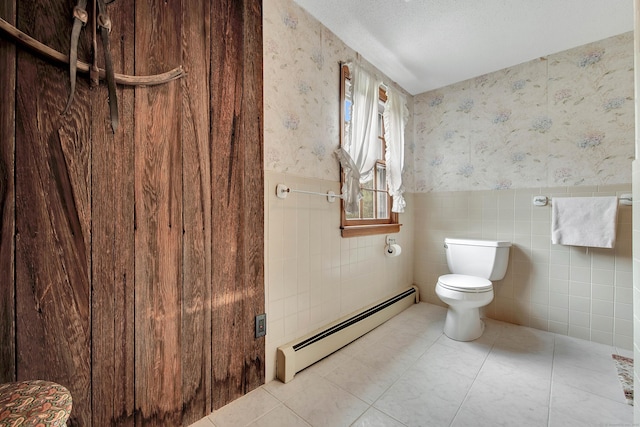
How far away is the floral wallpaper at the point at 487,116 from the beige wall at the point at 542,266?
148mm

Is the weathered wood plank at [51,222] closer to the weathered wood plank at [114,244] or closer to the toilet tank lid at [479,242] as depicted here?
the weathered wood plank at [114,244]

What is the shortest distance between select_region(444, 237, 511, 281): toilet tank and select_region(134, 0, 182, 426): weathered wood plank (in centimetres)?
212

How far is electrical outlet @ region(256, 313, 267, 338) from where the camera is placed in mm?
1387

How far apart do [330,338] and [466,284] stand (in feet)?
3.41

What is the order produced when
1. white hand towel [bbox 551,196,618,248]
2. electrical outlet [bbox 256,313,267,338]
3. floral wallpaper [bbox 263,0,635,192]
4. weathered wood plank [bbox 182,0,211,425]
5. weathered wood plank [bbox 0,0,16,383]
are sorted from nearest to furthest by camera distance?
1. weathered wood plank [bbox 0,0,16,383]
2. weathered wood plank [bbox 182,0,211,425]
3. electrical outlet [bbox 256,313,267,338]
4. floral wallpaper [bbox 263,0,635,192]
5. white hand towel [bbox 551,196,618,248]

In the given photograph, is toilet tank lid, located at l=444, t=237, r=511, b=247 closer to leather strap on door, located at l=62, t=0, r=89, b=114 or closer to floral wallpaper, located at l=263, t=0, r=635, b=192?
floral wallpaper, located at l=263, t=0, r=635, b=192

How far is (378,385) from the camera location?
4.71 ft

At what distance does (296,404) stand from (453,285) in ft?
4.23

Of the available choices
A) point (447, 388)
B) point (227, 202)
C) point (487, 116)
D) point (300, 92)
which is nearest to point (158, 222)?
point (227, 202)

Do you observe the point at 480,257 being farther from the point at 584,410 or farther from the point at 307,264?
the point at 307,264

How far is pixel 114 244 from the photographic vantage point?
0.98 meters

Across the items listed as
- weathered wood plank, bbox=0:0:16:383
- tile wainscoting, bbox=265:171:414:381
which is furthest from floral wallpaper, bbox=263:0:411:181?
weathered wood plank, bbox=0:0:16:383

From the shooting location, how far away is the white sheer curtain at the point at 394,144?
2.32 meters

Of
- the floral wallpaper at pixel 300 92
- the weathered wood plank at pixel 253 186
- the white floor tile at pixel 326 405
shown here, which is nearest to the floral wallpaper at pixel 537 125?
the floral wallpaper at pixel 300 92
